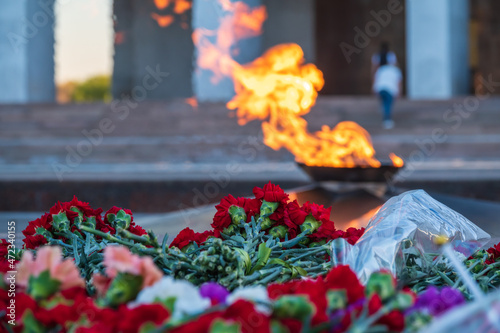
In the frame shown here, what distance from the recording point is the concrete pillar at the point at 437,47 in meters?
12.8

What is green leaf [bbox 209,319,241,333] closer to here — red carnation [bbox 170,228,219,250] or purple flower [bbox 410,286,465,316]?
purple flower [bbox 410,286,465,316]

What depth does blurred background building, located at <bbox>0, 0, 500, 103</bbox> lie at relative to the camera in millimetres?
12938

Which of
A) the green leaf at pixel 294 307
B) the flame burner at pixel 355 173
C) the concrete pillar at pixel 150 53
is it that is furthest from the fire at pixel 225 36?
the green leaf at pixel 294 307

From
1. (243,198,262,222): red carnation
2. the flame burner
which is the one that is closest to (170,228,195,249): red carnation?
(243,198,262,222): red carnation

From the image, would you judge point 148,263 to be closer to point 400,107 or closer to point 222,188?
point 222,188

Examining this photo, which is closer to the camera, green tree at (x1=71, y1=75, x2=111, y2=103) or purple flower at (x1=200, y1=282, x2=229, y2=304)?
purple flower at (x1=200, y1=282, x2=229, y2=304)

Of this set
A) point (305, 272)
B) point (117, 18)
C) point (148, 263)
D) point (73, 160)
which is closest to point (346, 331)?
point (148, 263)

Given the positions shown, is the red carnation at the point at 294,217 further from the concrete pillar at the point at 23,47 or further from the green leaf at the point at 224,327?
the concrete pillar at the point at 23,47

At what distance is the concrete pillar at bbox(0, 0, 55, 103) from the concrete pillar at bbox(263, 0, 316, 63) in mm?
6543

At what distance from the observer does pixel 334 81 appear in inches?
907

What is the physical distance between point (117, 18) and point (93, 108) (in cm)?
850

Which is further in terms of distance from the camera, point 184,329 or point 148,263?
point 148,263

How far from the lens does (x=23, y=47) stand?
44.5 ft

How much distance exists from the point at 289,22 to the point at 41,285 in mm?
17636
